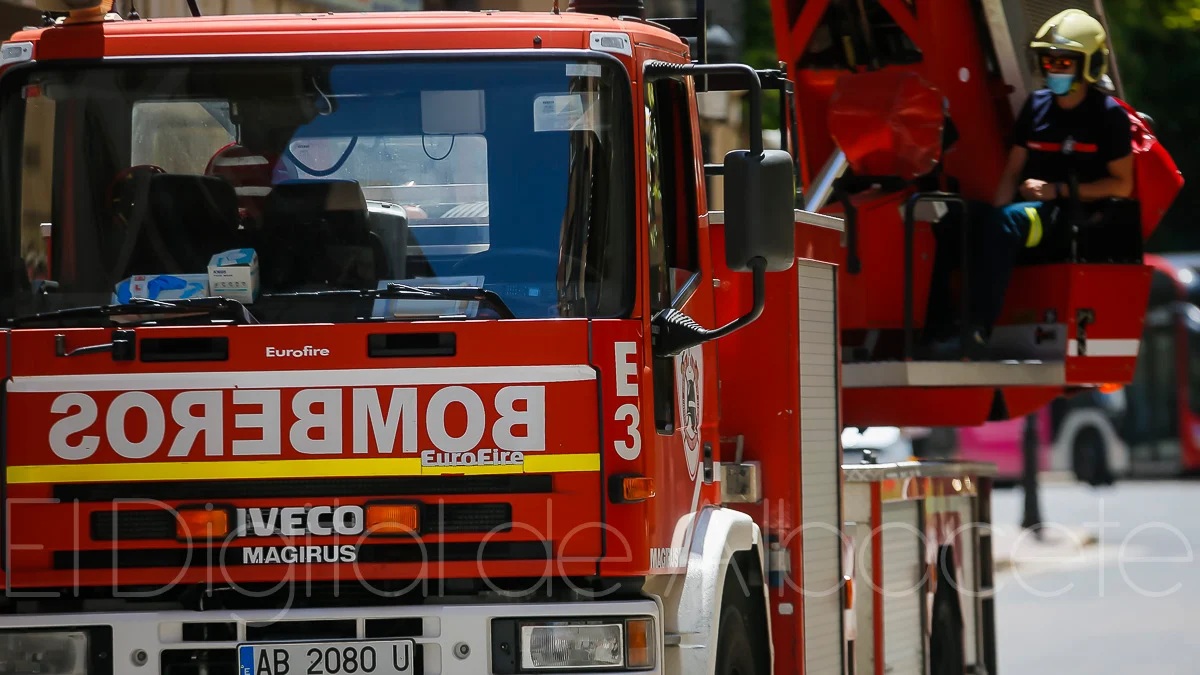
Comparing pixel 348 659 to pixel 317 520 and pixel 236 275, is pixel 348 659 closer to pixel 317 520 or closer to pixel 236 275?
pixel 317 520

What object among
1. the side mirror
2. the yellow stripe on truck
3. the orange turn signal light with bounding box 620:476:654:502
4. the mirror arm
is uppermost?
the side mirror

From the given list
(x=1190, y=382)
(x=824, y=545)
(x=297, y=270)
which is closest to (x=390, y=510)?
(x=297, y=270)

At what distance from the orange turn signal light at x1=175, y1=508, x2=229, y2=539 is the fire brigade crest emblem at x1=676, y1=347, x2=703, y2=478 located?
1413 mm

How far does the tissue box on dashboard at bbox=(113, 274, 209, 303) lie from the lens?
19.1 feet

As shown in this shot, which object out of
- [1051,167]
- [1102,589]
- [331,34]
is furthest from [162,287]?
[1102,589]

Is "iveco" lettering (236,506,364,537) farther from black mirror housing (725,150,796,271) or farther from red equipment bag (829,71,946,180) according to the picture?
red equipment bag (829,71,946,180)

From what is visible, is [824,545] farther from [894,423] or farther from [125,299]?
[125,299]

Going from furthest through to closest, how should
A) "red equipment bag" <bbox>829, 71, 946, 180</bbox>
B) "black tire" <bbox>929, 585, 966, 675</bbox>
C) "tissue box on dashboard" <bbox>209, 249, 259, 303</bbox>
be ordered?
"black tire" <bbox>929, 585, 966, 675</bbox>, "red equipment bag" <bbox>829, 71, 946, 180</bbox>, "tissue box on dashboard" <bbox>209, 249, 259, 303</bbox>

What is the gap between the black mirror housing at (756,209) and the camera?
228 inches

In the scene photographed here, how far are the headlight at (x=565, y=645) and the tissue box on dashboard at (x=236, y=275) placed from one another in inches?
47.5

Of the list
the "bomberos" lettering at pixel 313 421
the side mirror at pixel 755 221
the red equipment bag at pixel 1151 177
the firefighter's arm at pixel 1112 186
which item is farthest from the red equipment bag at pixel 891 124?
the "bomberos" lettering at pixel 313 421

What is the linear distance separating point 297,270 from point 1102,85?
5.11 m

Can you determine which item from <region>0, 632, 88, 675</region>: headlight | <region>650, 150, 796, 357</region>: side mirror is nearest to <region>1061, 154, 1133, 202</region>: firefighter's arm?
<region>650, 150, 796, 357</region>: side mirror

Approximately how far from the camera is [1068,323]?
9.16m
